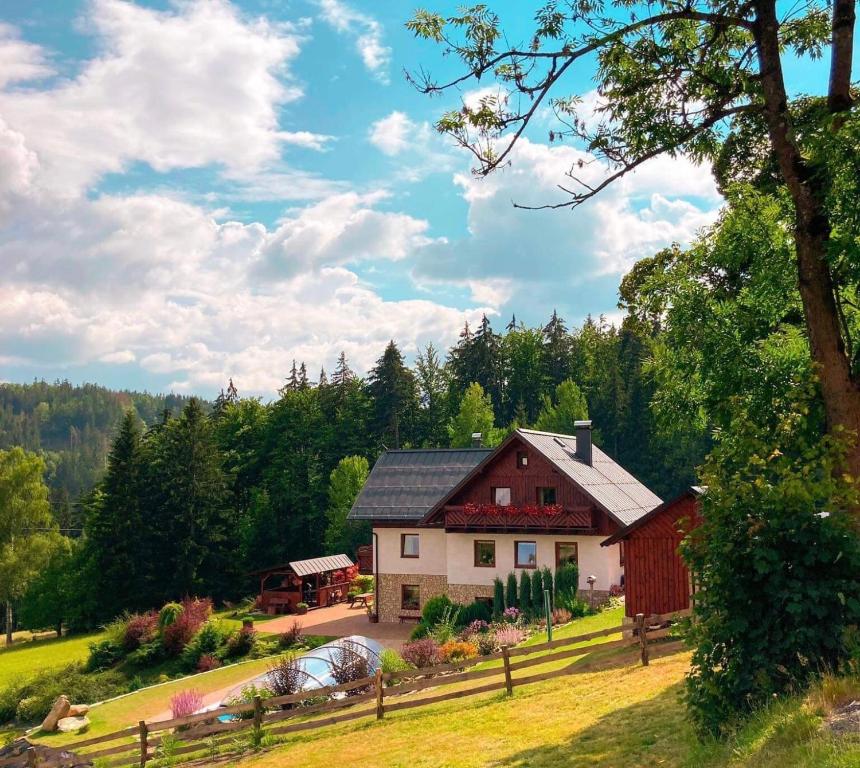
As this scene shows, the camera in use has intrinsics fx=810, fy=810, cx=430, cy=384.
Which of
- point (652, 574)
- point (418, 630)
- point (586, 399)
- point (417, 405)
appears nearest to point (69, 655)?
point (418, 630)

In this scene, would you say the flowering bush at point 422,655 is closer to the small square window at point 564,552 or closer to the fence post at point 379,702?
the fence post at point 379,702

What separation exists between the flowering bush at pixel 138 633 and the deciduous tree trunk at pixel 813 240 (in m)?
30.3

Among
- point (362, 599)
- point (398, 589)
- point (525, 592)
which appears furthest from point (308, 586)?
point (525, 592)

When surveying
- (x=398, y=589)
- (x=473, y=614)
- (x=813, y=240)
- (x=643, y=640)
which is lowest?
(x=473, y=614)

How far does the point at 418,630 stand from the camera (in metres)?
30.7

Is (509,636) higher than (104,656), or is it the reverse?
(509,636)

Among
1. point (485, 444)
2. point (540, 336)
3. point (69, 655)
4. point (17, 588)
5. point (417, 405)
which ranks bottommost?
point (69, 655)

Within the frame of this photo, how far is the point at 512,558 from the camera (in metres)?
32.9

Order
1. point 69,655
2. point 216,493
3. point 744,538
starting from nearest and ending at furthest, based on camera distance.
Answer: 1. point 744,538
2. point 69,655
3. point 216,493

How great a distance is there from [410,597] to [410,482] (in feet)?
16.9

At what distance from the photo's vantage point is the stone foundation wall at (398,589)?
34.6m

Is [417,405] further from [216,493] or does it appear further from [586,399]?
[216,493]

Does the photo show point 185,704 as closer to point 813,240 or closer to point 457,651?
point 457,651

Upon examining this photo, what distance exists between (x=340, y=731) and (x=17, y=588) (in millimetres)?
39366
